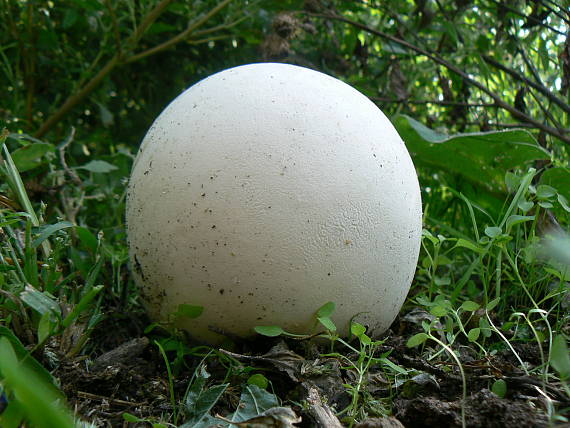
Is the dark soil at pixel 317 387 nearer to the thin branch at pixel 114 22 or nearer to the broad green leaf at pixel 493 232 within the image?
the broad green leaf at pixel 493 232

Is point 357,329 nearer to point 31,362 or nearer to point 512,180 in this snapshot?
point 31,362

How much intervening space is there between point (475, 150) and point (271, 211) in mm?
1210

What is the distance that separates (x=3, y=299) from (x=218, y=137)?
0.72 meters

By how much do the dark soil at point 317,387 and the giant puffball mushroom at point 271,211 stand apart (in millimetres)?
120

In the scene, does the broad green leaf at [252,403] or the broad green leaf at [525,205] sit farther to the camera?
the broad green leaf at [525,205]

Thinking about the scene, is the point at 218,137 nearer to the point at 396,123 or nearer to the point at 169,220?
the point at 169,220

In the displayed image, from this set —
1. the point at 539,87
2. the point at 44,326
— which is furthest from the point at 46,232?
the point at 539,87

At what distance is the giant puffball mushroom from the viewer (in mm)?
1484

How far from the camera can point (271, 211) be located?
147cm

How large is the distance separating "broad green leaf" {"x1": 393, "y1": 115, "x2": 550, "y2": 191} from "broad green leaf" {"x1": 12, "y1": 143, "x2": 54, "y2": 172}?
52.4 inches

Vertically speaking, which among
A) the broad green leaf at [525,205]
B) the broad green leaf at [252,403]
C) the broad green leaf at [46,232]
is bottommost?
the broad green leaf at [252,403]

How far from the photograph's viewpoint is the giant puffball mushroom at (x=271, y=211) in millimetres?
1484

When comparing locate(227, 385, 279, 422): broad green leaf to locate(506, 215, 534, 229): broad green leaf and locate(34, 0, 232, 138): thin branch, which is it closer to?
locate(506, 215, 534, 229): broad green leaf

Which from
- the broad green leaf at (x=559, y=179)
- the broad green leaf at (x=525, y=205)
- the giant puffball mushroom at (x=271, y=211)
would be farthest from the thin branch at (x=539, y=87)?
the giant puffball mushroom at (x=271, y=211)
